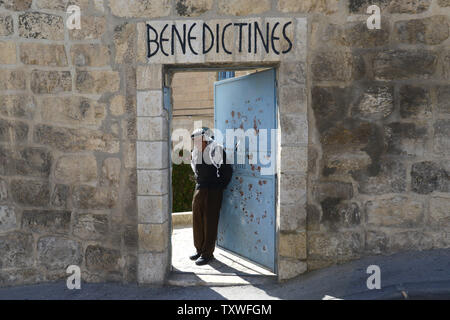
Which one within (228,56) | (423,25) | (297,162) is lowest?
(297,162)

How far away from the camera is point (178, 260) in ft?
12.9

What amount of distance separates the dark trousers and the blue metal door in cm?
27

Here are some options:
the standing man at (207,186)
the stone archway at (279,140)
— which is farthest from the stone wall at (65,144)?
the standing man at (207,186)

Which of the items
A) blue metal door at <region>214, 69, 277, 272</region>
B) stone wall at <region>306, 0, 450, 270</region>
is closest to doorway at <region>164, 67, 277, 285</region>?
blue metal door at <region>214, 69, 277, 272</region>

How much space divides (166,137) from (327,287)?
2043 mm

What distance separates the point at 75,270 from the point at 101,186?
0.88 m

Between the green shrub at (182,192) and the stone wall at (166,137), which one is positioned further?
the green shrub at (182,192)

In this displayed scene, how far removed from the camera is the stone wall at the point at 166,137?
3053 millimetres

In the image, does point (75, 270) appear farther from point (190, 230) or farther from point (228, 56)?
point (228, 56)

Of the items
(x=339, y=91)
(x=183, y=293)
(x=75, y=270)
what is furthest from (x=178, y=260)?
(x=339, y=91)

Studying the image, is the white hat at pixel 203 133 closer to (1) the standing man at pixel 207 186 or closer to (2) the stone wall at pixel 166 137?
(1) the standing man at pixel 207 186

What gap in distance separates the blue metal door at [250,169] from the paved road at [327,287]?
51 centimetres
